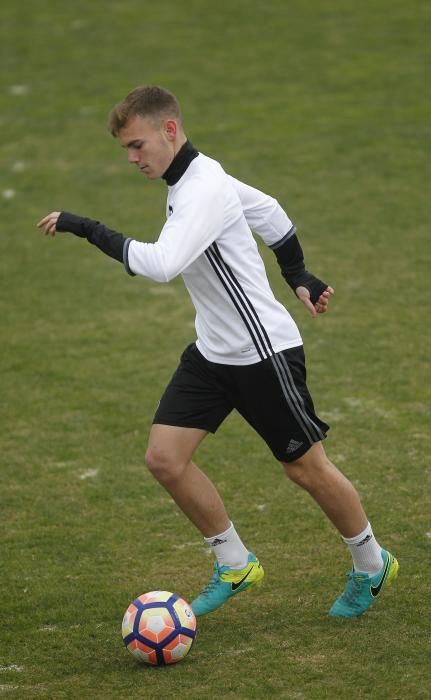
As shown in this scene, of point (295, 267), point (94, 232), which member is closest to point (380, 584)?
point (295, 267)

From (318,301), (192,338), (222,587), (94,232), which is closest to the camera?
(94,232)

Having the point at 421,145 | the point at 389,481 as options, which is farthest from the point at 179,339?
the point at 421,145

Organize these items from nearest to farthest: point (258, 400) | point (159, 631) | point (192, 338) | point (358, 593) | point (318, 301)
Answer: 1. point (159, 631)
2. point (258, 400)
3. point (358, 593)
4. point (318, 301)
5. point (192, 338)

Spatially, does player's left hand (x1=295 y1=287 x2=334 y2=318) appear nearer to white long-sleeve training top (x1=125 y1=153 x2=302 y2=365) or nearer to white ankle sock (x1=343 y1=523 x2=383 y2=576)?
white long-sleeve training top (x1=125 y1=153 x2=302 y2=365)

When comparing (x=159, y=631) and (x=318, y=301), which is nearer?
(x=159, y=631)

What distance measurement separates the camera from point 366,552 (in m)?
5.05

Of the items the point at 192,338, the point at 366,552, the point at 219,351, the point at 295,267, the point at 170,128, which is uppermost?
the point at 170,128

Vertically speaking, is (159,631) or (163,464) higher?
(163,464)

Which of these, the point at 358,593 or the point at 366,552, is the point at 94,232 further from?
the point at 358,593

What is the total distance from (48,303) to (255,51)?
790 centimetres

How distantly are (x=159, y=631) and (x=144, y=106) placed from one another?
213 centimetres

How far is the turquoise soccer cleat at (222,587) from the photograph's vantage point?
16.9ft

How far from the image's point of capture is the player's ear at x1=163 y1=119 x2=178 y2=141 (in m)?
4.79

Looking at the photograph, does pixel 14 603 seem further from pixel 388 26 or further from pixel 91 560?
pixel 388 26
